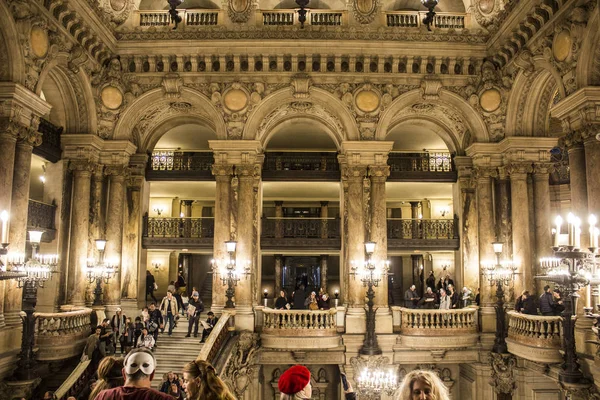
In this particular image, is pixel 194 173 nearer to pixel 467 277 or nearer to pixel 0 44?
pixel 0 44

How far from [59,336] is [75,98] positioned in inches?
305

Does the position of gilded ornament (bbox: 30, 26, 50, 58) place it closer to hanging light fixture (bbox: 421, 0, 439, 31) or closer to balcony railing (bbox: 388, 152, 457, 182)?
hanging light fixture (bbox: 421, 0, 439, 31)

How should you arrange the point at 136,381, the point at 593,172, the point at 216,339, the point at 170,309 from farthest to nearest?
the point at 170,309
the point at 216,339
the point at 593,172
the point at 136,381

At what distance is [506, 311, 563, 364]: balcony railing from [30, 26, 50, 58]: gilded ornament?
49.8ft

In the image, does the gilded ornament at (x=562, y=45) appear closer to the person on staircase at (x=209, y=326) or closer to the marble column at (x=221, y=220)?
the marble column at (x=221, y=220)

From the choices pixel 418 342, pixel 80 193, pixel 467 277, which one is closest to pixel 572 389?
pixel 418 342

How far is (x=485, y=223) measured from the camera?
727 inches

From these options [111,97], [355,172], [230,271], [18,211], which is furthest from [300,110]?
[18,211]

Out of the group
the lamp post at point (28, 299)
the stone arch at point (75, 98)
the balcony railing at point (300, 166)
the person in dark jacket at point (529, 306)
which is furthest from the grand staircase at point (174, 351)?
the person in dark jacket at point (529, 306)

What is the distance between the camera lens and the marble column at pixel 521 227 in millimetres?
17094

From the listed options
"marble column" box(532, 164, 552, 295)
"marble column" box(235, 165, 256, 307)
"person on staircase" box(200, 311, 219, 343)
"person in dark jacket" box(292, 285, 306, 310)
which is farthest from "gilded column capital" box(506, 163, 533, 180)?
"person on staircase" box(200, 311, 219, 343)

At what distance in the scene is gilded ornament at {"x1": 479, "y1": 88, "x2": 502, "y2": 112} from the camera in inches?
723

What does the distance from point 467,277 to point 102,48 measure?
48.8 feet

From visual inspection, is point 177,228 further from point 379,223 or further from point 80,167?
point 379,223
